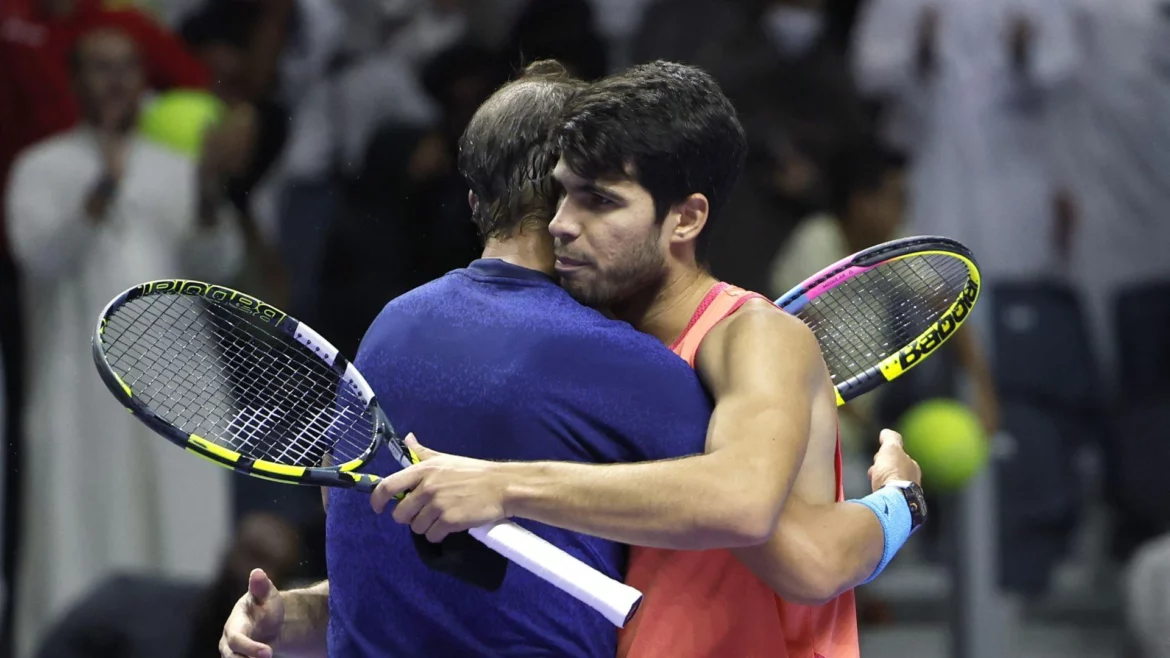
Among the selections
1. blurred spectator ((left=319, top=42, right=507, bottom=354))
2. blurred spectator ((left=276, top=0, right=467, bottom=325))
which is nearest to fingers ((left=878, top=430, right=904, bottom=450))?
blurred spectator ((left=319, top=42, right=507, bottom=354))

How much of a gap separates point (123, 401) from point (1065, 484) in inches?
129

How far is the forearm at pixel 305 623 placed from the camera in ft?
6.06

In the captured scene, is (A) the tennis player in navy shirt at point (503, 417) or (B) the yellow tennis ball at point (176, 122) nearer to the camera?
(A) the tennis player in navy shirt at point (503, 417)

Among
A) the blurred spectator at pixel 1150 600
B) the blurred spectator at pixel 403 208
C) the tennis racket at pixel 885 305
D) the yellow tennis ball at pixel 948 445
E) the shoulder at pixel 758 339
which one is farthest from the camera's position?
the blurred spectator at pixel 1150 600

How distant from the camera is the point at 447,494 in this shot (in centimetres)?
155

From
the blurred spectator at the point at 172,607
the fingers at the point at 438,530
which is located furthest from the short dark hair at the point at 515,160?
Answer: the blurred spectator at the point at 172,607

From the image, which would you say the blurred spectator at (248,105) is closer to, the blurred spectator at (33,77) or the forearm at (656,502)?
the blurred spectator at (33,77)

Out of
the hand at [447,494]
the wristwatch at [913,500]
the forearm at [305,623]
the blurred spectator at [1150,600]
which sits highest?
the hand at [447,494]

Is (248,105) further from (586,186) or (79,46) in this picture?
(586,186)

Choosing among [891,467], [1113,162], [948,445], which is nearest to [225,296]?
[891,467]

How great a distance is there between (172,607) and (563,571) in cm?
243

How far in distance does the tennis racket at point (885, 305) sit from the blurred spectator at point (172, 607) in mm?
1933

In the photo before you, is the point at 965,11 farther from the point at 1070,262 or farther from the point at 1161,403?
the point at 1161,403

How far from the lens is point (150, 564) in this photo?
3.98 metres
